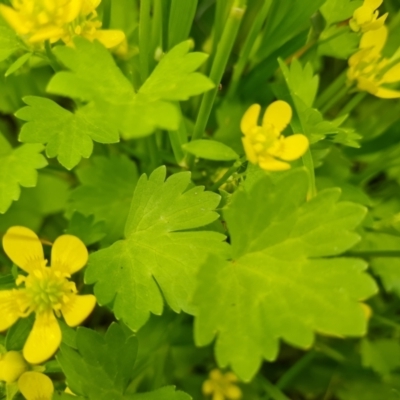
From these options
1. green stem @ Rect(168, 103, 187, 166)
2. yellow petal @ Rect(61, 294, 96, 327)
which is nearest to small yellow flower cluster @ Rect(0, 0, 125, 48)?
green stem @ Rect(168, 103, 187, 166)

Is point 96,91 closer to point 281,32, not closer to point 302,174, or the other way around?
point 302,174

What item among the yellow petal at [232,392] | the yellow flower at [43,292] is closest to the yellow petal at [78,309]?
the yellow flower at [43,292]

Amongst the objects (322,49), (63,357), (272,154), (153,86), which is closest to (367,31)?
(322,49)

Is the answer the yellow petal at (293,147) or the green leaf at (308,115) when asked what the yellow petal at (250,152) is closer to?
the yellow petal at (293,147)

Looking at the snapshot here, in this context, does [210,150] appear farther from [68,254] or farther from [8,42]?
[8,42]

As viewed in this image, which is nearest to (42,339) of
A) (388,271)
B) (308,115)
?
(308,115)

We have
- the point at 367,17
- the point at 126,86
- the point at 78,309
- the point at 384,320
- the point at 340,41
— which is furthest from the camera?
the point at 384,320
